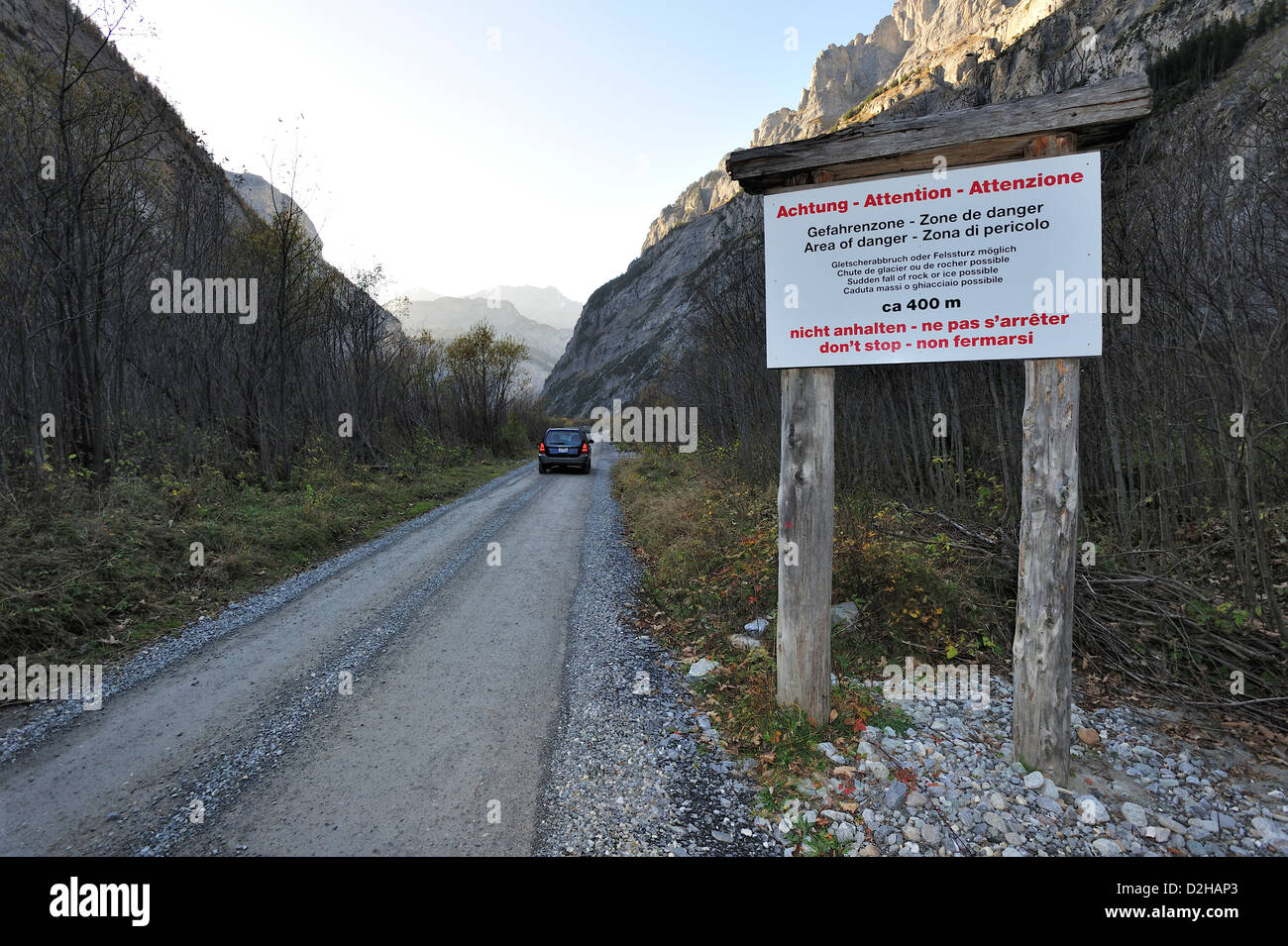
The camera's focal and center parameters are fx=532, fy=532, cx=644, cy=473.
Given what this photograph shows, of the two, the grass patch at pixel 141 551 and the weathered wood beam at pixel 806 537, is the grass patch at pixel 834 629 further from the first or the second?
the grass patch at pixel 141 551

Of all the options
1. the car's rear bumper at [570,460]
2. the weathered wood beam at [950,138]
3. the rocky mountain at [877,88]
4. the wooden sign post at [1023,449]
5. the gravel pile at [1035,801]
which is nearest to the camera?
the gravel pile at [1035,801]

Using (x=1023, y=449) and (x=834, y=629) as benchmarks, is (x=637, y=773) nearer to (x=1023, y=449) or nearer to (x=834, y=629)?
(x=834, y=629)

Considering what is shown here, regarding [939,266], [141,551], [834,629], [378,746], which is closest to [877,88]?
[939,266]

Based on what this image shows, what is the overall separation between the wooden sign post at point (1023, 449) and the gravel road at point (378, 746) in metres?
1.15

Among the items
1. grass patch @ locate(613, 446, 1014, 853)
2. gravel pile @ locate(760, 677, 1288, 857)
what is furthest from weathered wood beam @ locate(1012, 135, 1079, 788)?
grass patch @ locate(613, 446, 1014, 853)

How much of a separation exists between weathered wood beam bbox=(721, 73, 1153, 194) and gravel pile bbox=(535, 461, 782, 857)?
11.2 ft

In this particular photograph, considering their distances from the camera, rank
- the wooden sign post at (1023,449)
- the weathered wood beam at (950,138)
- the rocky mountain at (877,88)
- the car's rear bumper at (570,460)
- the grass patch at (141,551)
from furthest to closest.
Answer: the rocky mountain at (877,88) → the car's rear bumper at (570,460) → the grass patch at (141,551) → the wooden sign post at (1023,449) → the weathered wood beam at (950,138)

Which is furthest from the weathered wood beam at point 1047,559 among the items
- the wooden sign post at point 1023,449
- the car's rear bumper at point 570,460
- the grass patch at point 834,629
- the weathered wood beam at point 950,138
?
the car's rear bumper at point 570,460

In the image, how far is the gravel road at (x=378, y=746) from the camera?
8.32 feet

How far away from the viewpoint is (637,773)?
9.87 ft

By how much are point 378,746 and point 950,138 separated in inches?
189

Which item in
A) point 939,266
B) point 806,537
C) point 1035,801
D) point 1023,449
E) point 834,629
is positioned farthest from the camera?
point 834,629

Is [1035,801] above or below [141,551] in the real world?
below
